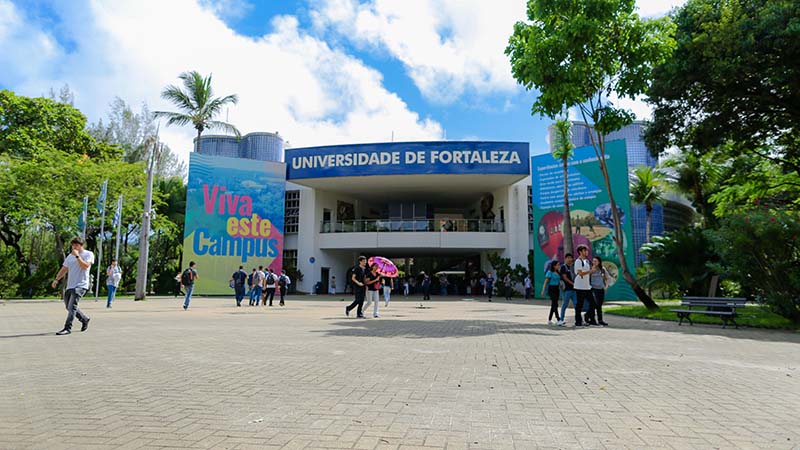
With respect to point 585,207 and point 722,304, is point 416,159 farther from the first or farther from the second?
point 722,304

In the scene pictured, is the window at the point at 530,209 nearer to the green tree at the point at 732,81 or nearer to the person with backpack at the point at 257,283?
the green tree at the point at 732,81

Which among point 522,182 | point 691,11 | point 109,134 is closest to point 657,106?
point 691,11

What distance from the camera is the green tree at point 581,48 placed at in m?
13.3

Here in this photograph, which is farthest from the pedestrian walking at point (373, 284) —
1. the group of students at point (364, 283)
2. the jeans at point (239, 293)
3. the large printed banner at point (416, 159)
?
the large printed banner at point (416, 159)

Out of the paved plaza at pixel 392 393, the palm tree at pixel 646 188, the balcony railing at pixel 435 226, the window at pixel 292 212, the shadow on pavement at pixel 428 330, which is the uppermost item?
the palm tree at pixel 646 188

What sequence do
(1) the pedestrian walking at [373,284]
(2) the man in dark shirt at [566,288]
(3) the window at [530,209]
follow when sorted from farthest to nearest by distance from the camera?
1. (3) the window at [530,209]
2. (1) the pedestrian walking at [373,284]
3. (2) the man in dark shirt at [566,288]

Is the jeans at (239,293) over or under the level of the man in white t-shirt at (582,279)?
under

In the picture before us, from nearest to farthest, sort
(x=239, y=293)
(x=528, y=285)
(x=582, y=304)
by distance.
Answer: (x=582, y=304) < (x=239, y=293) < (x=528, y=285)

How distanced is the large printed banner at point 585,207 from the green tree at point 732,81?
6.82 m

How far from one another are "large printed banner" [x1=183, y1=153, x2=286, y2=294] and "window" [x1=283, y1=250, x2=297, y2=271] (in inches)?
57.2

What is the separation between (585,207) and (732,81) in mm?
12621

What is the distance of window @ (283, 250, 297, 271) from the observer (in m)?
35.7

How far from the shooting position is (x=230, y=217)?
32.8m

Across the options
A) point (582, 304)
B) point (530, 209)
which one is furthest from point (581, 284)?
point (530, 209)
